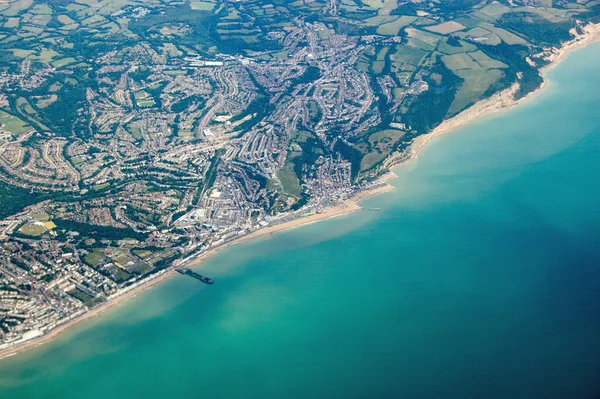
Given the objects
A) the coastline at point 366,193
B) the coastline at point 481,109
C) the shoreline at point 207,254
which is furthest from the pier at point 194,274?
the coastline at point 481,109

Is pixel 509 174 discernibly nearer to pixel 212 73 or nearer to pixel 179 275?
pixel 179 275

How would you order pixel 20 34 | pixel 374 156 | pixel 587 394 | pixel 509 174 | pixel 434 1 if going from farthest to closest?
pixel 434 1
pixel 20 34
pixel 374 156
pixel 509 174
pixel 587 394

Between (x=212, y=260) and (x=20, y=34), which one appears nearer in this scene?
(x=212, y=260)

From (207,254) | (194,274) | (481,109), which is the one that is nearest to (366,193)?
(207,254)

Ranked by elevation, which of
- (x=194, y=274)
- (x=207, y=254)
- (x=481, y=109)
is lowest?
(x=207, y=254)

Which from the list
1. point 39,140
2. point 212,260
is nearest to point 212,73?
point 39,140

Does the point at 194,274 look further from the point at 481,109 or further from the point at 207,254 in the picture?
the point at 481,109

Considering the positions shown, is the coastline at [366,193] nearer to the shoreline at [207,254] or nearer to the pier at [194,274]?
the shoreline at [207,254]

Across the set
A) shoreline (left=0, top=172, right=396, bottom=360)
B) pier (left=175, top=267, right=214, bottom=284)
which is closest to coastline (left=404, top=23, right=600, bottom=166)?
shoreline (left=0, top=172, right=396, bottom=360)
